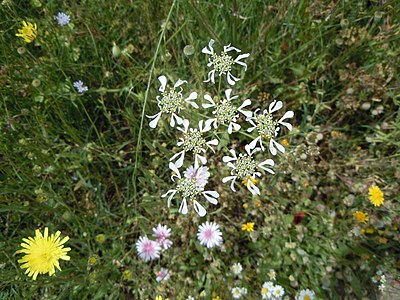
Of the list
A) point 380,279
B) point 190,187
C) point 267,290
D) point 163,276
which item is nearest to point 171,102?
point 190,187

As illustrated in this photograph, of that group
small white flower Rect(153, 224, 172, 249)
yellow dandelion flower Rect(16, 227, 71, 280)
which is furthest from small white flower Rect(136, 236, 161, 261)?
yellow dandelion flower Rect(16, 227, 71, 280)

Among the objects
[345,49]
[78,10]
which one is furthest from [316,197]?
[78,10]

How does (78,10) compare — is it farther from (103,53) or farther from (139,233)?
(139,233)

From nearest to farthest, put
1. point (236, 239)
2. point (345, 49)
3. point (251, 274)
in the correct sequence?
1. point (251, 274)
2. point (236, 239)
3. point (345, 49)

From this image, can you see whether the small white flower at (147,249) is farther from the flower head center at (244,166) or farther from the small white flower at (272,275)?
the flower head center at (244,166)

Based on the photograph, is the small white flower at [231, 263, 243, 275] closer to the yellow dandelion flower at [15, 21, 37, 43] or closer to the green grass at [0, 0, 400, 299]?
the green grass at [0, 0, 400, 299]

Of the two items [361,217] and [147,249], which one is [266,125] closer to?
[361,217]
